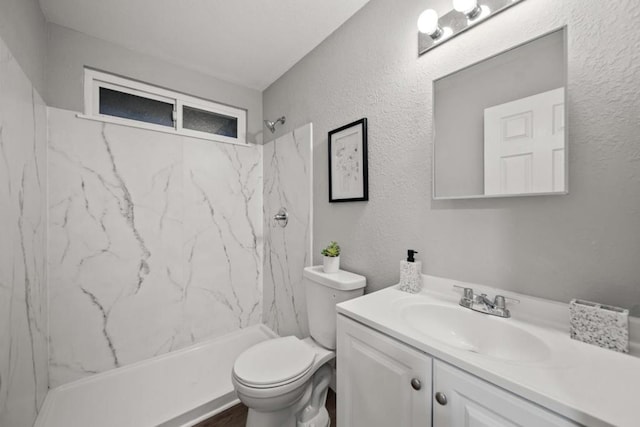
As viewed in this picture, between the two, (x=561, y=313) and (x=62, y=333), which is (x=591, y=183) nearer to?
(x=561, y=313)

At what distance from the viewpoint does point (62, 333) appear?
1628 millimetres

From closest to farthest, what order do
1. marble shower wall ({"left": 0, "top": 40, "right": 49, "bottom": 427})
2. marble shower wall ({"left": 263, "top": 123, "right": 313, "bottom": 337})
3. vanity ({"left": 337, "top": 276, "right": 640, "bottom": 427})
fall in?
vanity ({"left": 337, "top": 276, "right": 640, "bottom": 427})
marble shower wall ({"left": 0, "top": 40, "right": 49, "bottom": 427})
marble shower wall ({"left": 263, "top": 123, "right": 313, "bottom": 337})

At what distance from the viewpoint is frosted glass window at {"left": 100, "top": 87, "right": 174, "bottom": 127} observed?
1823mm

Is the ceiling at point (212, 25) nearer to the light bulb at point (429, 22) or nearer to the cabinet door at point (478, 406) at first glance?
the light bulb at point (429, 22)

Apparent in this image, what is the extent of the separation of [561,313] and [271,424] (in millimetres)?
1332

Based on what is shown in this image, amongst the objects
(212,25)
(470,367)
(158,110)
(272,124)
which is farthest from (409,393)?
(158,110)

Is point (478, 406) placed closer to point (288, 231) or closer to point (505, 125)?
point (505, 125)

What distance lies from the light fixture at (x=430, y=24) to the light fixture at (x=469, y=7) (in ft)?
0.29

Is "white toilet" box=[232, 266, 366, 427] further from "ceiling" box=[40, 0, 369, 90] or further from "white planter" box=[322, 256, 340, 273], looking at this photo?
"ceiling" box=[40, 0, 369, 90]

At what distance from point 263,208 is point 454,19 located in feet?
6.49

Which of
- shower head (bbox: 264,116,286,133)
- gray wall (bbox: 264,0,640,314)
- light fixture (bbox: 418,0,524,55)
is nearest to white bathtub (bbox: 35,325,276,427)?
gray wall (bbox: 264,0,640,314)

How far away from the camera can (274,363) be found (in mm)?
1286

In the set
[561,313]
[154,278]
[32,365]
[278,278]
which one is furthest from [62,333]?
[561,313]

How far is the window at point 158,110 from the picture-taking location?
1.78 metres
